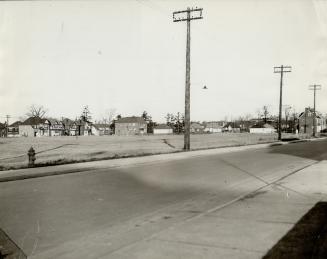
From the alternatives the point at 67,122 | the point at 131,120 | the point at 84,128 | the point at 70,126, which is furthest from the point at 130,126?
the point at 67,122

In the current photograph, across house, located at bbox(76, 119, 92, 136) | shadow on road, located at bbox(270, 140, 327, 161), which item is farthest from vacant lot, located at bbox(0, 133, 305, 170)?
house, located at bbox(76, 119, 92, 136)

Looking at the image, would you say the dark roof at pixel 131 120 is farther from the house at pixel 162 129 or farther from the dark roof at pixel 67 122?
the dark roof at pixel 67 122

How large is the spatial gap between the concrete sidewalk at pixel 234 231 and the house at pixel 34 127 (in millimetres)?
131788

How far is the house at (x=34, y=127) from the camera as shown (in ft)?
440

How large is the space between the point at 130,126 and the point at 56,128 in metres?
29.0

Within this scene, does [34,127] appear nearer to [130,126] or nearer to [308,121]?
[130,126]

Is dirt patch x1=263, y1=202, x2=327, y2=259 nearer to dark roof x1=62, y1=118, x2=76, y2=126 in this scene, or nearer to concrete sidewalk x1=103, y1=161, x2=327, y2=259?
concrete sidewalk x1=103, y1=161, x2=327, y2=259

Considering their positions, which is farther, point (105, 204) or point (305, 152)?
point (305, 152)

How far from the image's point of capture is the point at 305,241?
5539mm

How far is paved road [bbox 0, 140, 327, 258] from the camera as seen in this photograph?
6102mm

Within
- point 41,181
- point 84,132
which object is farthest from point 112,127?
point 41,181

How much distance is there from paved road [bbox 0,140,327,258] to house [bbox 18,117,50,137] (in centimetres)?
12569

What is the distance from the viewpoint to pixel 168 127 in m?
179

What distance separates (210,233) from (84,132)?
14732 cm
